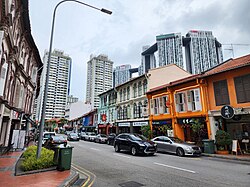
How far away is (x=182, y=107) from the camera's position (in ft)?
63.3

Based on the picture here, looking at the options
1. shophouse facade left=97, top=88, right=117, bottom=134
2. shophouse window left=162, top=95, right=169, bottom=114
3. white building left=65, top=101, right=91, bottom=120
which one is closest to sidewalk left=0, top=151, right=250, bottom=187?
shophouse window left=162, top=95, right=169, bottom=114

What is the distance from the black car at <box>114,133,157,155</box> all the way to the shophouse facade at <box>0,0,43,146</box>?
9258 mm

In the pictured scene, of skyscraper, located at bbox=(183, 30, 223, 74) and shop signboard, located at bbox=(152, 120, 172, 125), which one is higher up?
skyscraper, located at bbox=(183, 30, 223, 74)

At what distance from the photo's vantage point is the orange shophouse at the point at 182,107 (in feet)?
55.8

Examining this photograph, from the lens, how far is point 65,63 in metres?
56.1

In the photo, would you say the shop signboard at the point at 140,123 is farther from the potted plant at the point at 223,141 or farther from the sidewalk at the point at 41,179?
the sidewalk at the point at 41,179

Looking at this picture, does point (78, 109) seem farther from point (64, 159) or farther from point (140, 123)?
point (64, 159)

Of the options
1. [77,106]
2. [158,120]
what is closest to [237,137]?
[158,120]

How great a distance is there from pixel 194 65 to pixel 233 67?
30.4 m

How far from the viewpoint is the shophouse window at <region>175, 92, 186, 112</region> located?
19102 mm

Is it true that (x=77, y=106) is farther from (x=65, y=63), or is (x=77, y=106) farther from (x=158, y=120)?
(x=158, y=120)

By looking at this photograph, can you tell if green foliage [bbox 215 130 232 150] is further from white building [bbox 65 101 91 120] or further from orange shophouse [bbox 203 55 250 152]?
white building [bbox 65 101 91 120]

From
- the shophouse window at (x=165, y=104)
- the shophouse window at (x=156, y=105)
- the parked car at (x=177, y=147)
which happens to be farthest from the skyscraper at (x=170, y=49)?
the parked car at (x=177, y=147)

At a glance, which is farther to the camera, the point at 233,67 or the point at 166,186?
the point at 233,67
